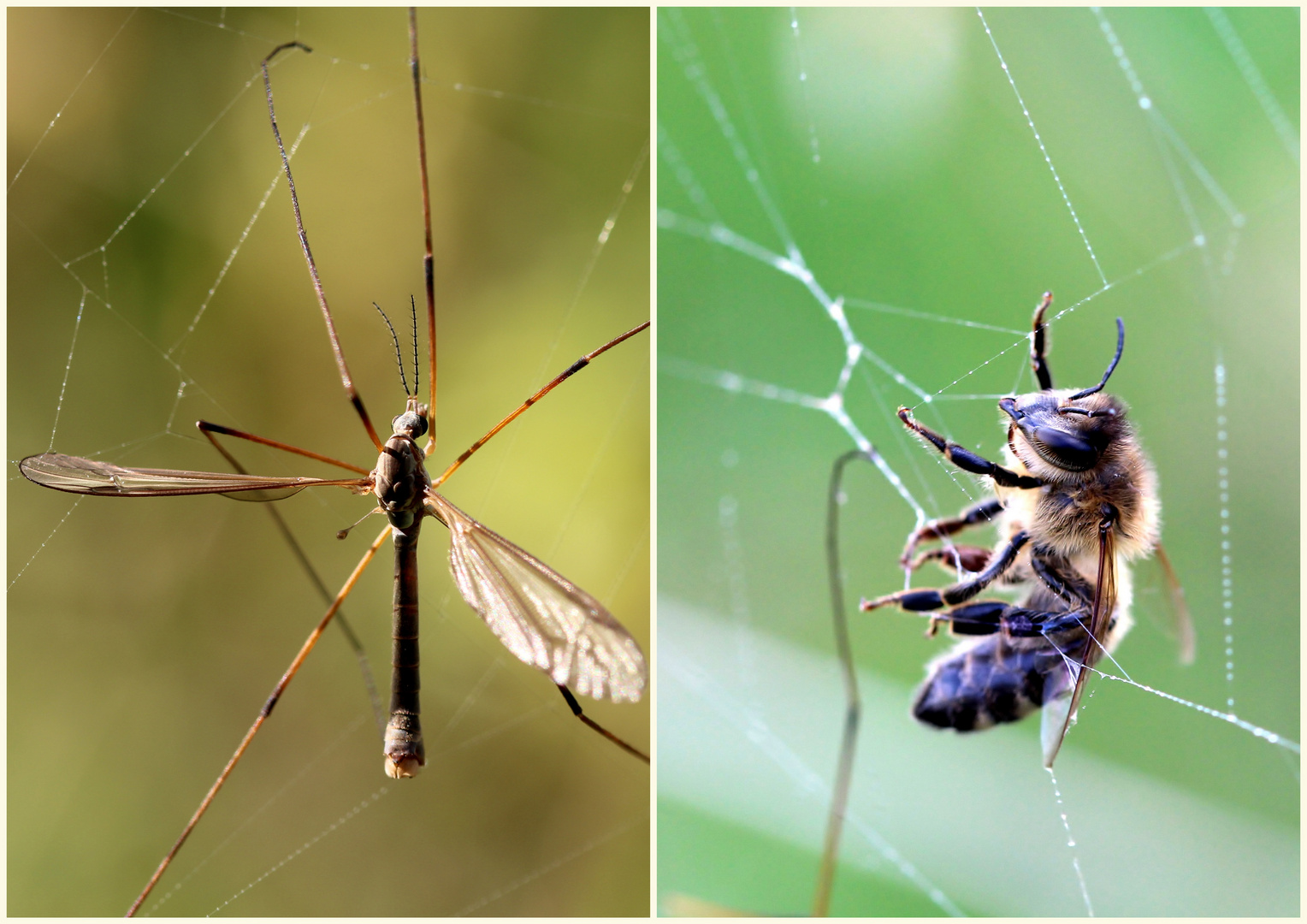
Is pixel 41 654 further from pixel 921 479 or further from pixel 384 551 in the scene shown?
pixel 921 479

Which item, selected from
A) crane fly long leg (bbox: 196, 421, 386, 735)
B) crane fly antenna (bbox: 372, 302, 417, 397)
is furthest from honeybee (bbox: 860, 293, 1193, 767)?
crane fly long leg (bbox: 196, 421, 386, 735)

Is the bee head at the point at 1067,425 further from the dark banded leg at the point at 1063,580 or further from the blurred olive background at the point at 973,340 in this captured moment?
the blurred olive background at the point at 973,340

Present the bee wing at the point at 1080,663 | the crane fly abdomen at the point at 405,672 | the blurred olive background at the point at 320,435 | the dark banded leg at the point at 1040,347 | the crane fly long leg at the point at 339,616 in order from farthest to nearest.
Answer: the crane fly long leg at the point at 339,616 < the blurred olive background at the point at 320,435 < the crane fly abdomen at the point at 405,672 < the dark banded leg at the point at 1040,347 < the bee wing at the point at 1080,663

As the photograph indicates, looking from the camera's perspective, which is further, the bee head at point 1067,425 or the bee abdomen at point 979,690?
the bee abdomen at point 979,690

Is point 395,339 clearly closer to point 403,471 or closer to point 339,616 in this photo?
point 403,471

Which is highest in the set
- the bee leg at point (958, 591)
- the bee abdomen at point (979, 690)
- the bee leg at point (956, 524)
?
the bee leg at point (956, 524)

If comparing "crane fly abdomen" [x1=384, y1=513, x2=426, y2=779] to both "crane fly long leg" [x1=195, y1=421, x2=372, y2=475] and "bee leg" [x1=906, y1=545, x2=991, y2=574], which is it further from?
"bee leg" [x1=906, y1=545, x2=991, y2=574]

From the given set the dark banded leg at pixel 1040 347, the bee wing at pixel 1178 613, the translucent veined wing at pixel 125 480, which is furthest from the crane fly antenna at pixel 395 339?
the bee wing at pixel 1178 613
